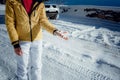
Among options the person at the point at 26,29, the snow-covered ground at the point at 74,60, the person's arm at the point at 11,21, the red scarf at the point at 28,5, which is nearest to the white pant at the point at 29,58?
the person at the point at 26,29

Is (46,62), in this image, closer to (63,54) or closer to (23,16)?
(63,54)

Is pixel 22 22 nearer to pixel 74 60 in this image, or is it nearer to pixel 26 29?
pixel 26 29

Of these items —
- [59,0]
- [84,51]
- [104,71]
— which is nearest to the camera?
[104,71]

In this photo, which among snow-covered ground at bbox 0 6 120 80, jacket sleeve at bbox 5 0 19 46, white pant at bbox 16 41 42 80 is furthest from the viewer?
snow-covered ground at bbox 0 6 120 80

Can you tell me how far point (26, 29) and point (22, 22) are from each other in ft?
0.38

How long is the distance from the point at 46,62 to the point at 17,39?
213cm

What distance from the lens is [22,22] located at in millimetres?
2662

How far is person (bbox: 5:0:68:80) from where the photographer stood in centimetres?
260

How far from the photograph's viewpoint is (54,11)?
13.4 m

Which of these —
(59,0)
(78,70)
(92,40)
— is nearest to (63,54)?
(78,70)

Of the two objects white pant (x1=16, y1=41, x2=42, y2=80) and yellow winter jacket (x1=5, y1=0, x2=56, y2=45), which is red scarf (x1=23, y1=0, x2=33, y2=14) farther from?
white pant (x1=16, y1=41, x2=42, y2=80)

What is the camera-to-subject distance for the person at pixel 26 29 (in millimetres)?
2598

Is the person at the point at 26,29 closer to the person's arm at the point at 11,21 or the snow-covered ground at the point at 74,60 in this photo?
the person's arm at the point at 11,21

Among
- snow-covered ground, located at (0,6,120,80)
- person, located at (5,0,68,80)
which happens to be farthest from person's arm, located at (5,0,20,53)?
snow-covered ground, located at (0,6,120,80)
